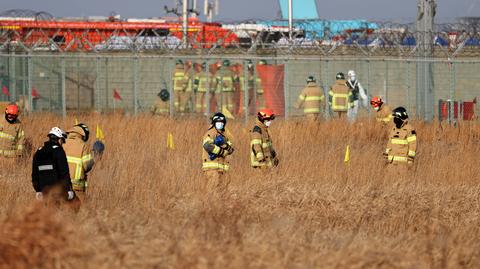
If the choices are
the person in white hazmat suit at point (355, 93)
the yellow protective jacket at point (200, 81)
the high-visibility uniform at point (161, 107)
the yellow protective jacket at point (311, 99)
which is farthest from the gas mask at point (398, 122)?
the yellow protective jacket at point (200, 81)

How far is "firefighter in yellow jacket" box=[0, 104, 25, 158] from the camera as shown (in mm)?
19844

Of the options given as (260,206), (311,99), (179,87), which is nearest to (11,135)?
(260,206)

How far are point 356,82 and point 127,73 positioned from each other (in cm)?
744

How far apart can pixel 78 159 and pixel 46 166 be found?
2.62 ft

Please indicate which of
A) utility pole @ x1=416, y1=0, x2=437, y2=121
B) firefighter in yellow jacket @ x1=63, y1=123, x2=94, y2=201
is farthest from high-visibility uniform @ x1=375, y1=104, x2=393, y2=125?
firefighter in yellow jacket @ x1=63, y1=123, x2=94, y2=201

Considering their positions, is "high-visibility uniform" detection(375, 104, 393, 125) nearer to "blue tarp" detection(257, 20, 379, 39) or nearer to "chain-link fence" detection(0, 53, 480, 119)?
"chain-link fence" detection(0, 53, 480, 119)

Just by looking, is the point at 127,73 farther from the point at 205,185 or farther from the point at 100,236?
the point at 100,236

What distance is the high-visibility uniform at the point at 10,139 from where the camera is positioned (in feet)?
65.1

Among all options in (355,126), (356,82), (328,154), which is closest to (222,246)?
(328,154)

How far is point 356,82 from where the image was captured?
1172 inches

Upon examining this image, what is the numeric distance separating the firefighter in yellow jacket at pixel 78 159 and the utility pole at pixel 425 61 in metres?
12.3

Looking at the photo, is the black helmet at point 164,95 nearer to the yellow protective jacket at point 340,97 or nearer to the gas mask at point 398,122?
the yellow protective jacket at point 340,97

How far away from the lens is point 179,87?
32500 millimetres

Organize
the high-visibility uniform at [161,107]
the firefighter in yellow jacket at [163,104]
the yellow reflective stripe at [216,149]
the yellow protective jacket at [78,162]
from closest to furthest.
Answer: the yellow protective jacket at [78,162] → the yellow reflective stripe at [216,149] → the high-visibility uniform at [161,107] → the firefighter in yellow jacket at [163,104]
